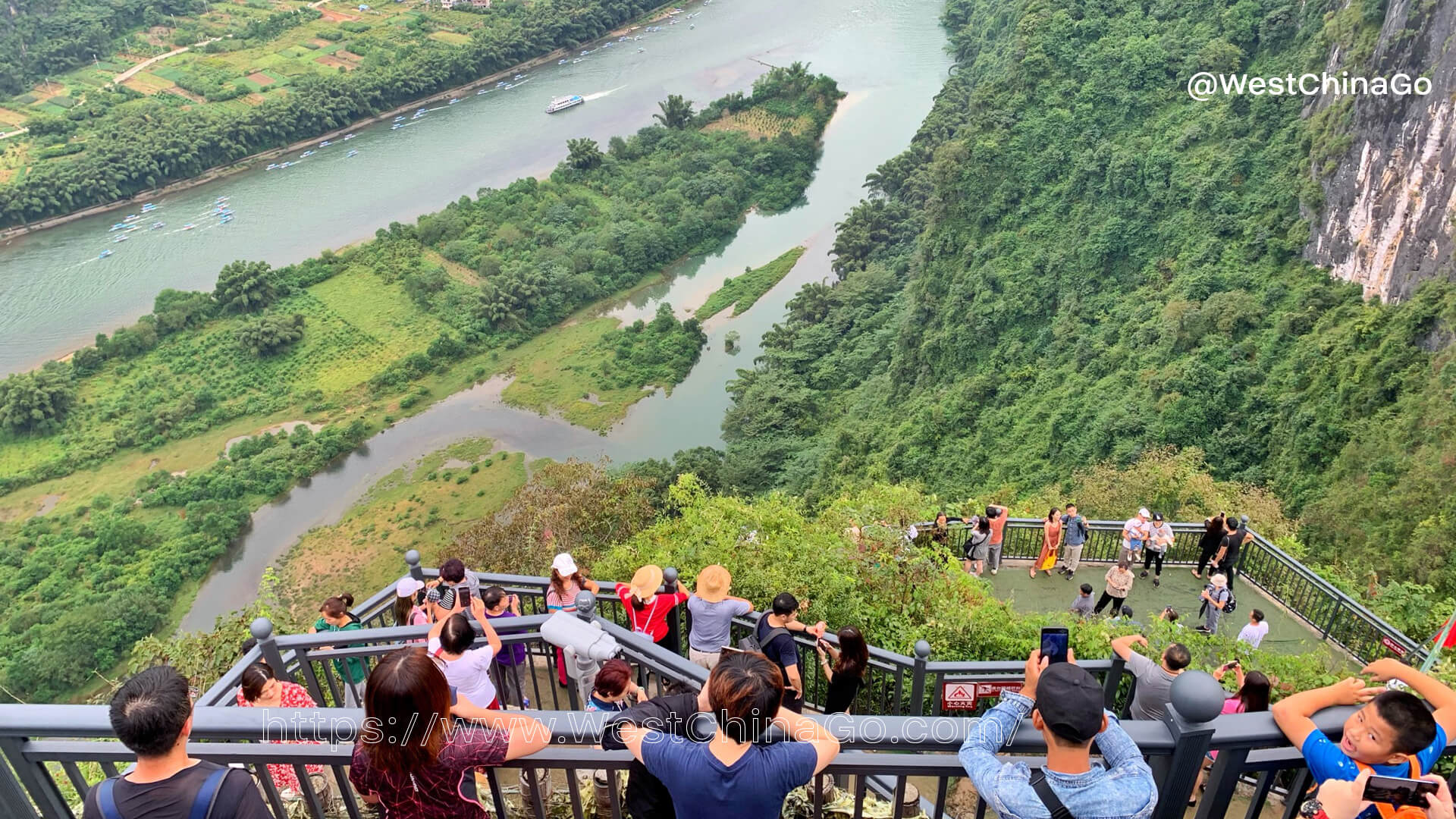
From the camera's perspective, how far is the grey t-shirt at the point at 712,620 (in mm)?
6492

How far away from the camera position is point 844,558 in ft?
31.5

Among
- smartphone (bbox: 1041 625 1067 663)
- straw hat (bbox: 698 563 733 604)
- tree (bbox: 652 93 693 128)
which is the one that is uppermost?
tree (bbox: 652 93 693 128)

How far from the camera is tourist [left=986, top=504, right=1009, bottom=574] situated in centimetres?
1246

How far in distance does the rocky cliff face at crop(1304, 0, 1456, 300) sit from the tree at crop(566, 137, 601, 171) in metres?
48.0

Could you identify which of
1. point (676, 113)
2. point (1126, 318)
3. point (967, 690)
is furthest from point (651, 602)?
point (676, 113)

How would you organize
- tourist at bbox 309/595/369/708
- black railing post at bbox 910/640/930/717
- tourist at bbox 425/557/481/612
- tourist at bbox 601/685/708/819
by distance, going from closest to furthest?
tourist at bbox 601/685/708/819 → black railing post at bbox 910/640/930/717 → tourist at bbox 425/557/481/612 → tourist at bbox 309/595/369/708

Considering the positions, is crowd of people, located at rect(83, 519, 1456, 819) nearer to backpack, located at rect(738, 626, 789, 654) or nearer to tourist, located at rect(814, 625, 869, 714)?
backpack, located at rect(738, 626, 789, 654)

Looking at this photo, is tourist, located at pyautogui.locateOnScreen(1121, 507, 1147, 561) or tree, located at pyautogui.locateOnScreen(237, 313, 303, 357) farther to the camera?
tree, located at pyautogui.locateOnScreen(237, 313, 303, 357)

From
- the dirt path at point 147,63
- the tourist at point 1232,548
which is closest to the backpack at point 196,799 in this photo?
the tourist at point 1232,548

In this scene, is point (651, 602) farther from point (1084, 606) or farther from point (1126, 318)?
point (1126, 318)

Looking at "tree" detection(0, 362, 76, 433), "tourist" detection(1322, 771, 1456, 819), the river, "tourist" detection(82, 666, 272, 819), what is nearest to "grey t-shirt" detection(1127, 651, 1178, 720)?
"tourist" detection(1322, 771, 1456, 819)

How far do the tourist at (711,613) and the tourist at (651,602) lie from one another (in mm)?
165

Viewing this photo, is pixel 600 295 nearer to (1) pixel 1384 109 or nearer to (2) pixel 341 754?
(1) pixel 1384 109

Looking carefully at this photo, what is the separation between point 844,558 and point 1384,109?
88.1 ft
